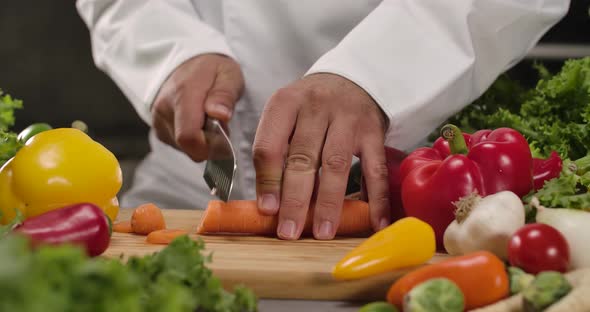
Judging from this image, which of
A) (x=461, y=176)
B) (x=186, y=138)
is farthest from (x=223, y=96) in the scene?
(x=461, y=176)

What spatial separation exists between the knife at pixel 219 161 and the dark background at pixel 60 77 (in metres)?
1.50

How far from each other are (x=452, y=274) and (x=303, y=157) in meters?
0.52

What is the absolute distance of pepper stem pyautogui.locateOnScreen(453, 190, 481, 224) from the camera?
129 centimetres

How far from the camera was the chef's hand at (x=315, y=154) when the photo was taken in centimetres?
149

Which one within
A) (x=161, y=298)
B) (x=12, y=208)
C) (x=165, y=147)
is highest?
(x=161, y=298)

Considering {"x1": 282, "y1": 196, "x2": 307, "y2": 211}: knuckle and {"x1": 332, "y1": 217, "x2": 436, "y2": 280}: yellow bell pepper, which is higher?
{"x1": 332, "y1": 217, "x2": 436, "y2": 280}: yellow bell pepper

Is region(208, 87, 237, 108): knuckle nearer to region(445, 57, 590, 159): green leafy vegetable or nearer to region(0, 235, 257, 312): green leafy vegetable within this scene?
region(445, 57, 590, 159): green leafy vegetable

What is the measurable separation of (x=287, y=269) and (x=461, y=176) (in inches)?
14.4

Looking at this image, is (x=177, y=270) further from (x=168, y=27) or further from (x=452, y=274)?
(x=168, y=27)

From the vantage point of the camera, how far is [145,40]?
211 centimetres

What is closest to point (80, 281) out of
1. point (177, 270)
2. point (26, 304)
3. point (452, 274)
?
point (26, 304)

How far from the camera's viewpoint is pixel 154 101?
1954 millimetres

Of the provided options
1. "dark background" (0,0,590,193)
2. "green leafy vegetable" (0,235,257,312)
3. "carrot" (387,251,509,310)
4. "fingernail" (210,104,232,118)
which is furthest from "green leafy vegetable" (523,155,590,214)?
"dark background" (0,0,590,193)

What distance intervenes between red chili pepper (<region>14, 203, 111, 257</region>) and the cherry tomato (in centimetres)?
57
